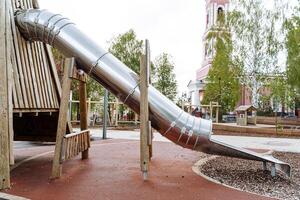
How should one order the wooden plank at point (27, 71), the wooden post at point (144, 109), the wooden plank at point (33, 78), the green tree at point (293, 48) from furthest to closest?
1. the green tree at point (293, 48)
2. the wooden plank at point (33, 78)
3. the wooden plank at point (27, 71)
4. the wooden post at point (144, 109)

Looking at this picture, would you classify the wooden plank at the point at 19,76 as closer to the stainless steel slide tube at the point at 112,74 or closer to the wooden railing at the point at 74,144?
the stainless steel slide tube at the point at 112,74

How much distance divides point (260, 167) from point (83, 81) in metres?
4.46

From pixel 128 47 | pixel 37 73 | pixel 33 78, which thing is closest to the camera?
pixel 33 78

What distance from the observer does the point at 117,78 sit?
22.1 feet

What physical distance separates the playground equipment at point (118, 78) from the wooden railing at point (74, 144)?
93 centimetres

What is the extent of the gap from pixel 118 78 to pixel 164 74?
2441 centimetres

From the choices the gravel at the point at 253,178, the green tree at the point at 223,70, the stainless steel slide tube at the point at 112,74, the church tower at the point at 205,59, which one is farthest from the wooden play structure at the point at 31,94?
the church tower at the point at 205,59

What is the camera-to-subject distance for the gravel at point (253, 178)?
6113mm

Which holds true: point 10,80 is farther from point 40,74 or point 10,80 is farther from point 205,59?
point 205,59

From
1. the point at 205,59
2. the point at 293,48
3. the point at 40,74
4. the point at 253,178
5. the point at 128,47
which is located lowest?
the point at 253,178

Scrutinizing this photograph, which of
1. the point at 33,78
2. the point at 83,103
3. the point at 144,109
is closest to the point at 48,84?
the point at 33,78

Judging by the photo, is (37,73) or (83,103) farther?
(83,103)

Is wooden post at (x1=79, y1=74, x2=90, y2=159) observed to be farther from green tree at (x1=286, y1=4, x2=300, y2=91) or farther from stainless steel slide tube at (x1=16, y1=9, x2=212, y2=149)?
green tree at (x1=286, y1=4, x2=300, y2=91)

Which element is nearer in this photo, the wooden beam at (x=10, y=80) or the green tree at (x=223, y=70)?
the wooden beam at (x=10, y=80)
